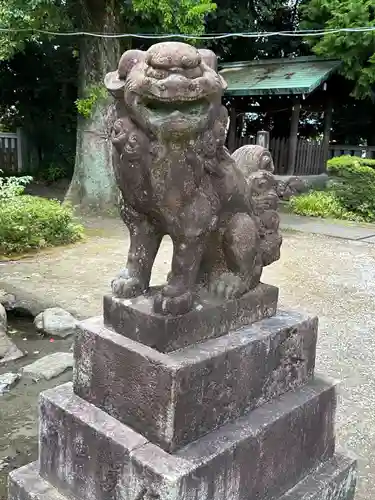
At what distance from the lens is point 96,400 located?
1.91 metres

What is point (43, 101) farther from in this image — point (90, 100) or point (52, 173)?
point (90, 100)

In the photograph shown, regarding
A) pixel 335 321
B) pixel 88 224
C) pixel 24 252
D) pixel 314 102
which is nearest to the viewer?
pixel 335 321

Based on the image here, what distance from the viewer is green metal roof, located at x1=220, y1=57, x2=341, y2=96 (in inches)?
454

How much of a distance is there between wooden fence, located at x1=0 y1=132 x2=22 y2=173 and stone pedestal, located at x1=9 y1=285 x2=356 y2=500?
13.7 m

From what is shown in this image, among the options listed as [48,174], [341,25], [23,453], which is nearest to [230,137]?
[341,25]

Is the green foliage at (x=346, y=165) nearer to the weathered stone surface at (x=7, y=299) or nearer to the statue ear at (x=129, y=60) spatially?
the weathered stone surface at (x=7, y=299)

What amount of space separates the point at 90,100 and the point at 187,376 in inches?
321

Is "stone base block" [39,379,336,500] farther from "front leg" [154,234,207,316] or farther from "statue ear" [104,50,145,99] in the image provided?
"statue ear" [104,50,145,99]

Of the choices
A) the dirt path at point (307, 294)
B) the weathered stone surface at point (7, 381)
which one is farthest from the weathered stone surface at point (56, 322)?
the weathered stone surface at point (7, 381)

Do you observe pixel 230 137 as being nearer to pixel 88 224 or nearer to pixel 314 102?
pixel 314 102

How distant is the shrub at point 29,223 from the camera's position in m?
6.64

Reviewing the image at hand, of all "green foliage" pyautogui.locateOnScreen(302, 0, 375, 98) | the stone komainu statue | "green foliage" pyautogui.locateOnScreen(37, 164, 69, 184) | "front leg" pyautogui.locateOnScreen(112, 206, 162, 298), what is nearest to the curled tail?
the stone komainu statue

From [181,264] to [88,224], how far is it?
7.17 metres

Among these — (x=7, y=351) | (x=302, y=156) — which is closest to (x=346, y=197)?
(x=302, y=156)
